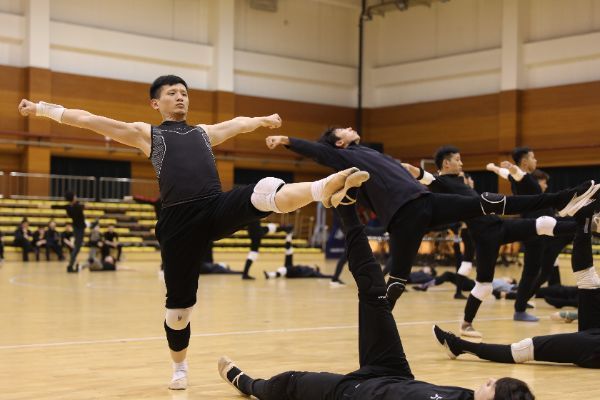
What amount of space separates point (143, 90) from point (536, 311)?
2310 cm

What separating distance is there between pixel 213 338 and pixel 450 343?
2.68m

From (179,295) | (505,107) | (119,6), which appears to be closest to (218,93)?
(119,6)

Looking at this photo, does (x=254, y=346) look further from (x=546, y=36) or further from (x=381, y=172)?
(x=546, y=36)

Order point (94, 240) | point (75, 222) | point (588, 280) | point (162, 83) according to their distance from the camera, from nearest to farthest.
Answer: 1. point (162, 83)
2. point (588, 280)
3. point (75, 222)
4. point (94, 240)

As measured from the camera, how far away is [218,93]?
33469mm

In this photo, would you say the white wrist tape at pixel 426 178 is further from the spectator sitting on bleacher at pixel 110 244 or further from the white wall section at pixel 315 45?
the white wall section at pixel 315 45

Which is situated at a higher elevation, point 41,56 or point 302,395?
point 41,56

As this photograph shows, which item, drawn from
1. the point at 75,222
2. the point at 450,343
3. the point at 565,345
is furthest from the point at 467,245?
the point at 75,222

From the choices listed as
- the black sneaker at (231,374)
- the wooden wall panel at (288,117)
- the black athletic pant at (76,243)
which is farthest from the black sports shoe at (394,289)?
the wooden wall panel at (288,117)

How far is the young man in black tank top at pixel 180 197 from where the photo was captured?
18.3ft

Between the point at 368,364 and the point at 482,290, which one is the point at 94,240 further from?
the point at 368,364

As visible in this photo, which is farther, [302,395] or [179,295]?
[179,295]

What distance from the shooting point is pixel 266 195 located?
17.0ft

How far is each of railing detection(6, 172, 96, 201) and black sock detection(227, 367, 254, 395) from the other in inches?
940
